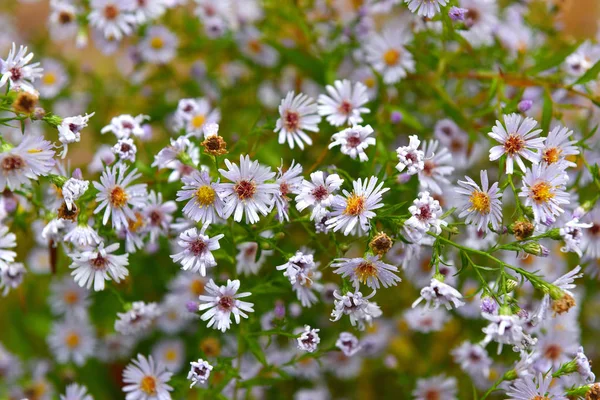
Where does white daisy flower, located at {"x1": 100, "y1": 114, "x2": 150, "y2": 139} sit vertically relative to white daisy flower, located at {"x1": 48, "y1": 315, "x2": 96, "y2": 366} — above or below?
above

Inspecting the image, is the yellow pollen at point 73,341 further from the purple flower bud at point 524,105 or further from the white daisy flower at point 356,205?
the purple flower bud at point 524,105

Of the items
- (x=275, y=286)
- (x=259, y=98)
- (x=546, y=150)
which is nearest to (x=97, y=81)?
(x=259, y=98)

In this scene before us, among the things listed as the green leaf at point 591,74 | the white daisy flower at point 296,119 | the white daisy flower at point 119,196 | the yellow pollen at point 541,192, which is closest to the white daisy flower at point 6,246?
the white daisy flower at point 119,196

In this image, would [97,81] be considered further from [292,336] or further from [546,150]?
[546,150]

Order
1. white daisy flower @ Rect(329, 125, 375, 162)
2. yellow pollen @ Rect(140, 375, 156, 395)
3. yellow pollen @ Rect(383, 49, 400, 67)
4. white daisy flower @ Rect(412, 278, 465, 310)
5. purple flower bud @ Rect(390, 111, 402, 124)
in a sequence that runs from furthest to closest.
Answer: yellow pollen @ Rect(383, 49, 400, 67)
purple flower bud @ Rect(390, 111, 402, 124)
yellow pollen @ Rect(140, 375, 156, 395)
white daisy flower @ Rect(329, 125, 375, 162)
white daisy flower @ Rect(412, 278, 465, 310)

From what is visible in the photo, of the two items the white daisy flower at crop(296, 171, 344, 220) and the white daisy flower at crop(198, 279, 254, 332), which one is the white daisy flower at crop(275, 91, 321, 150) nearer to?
the white daisy flower at crop(296, 171, 344, 220)

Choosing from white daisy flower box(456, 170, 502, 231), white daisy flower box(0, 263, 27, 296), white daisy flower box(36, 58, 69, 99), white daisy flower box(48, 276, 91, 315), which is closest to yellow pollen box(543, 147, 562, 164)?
white daisy flower box(456, 170, 502, 231)
